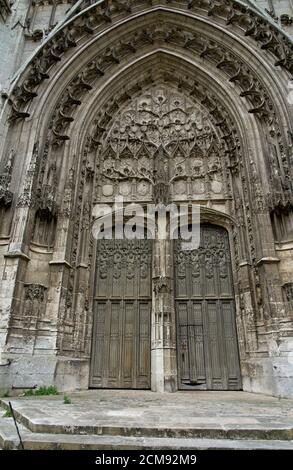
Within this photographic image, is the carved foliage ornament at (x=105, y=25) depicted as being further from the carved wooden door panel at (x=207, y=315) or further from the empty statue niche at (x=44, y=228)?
the carved wooden door panel at (x=207, y=315)

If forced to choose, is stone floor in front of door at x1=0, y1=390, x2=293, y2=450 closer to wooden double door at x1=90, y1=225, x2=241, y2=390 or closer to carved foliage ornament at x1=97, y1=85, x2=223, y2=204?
wooden double door at x1=90, y1=225, x2=241, y2=390

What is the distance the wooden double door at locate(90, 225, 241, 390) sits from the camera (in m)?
8.25

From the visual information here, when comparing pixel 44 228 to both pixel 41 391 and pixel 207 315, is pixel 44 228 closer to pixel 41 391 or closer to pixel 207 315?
pixel 41 391

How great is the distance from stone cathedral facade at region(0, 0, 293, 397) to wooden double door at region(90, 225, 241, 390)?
37 millimetres

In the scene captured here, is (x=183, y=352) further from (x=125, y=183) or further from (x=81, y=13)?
(x=81, y=13)

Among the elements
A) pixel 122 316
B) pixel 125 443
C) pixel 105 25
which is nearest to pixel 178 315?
pixel 122 316

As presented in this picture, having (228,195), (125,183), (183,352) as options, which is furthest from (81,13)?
(183,352)

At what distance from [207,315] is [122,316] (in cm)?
244

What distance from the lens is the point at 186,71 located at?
11.8 meters

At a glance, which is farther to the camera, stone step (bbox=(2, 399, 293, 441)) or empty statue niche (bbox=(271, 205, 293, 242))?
empty statue niche (bbox=(271, 205, 293, 242))

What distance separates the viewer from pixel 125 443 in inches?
101

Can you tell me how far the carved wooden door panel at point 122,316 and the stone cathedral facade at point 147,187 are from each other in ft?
0.12

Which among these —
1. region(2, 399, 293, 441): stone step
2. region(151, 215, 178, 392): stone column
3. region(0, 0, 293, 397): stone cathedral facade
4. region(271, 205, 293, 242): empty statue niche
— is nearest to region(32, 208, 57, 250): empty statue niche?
region(0, 0, 293, 397): stone cathedral facade
